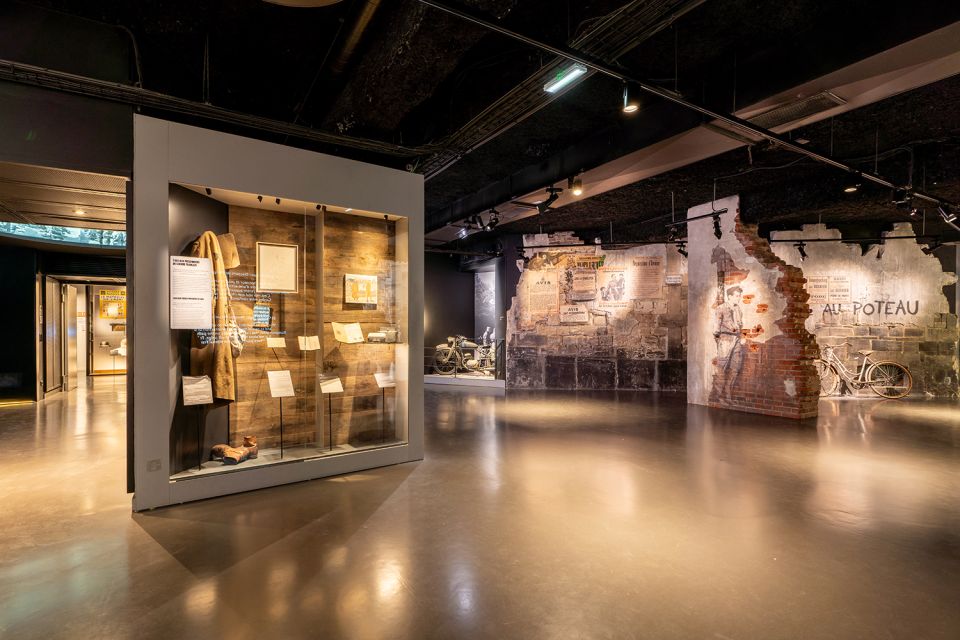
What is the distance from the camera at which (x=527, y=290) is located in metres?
10.5

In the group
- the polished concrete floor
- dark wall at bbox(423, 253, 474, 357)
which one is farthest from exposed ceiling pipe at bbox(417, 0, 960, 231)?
dark wall at bbox(423, 253, 474, 357)

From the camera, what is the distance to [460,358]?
12.0 metres

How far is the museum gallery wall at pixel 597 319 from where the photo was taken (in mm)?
10070

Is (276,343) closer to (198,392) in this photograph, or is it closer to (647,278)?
(198,392)

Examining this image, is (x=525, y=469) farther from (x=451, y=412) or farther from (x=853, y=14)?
(x=853, y=14)

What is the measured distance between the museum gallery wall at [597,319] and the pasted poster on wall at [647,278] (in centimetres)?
2

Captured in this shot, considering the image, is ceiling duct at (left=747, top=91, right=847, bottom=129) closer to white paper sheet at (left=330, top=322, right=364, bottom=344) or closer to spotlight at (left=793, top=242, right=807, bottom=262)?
white paper sheet at (left=330, top=322, right=364, bottom=344)

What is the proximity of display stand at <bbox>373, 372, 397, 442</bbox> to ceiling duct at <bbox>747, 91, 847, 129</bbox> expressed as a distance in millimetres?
4319

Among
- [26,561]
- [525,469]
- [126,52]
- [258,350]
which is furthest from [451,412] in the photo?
[126,52]

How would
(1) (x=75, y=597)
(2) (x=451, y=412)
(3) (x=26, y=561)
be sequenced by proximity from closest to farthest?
(1) (x=75, y=597)
(3) (x=26, y=561)
(2) (x=451, y=412)

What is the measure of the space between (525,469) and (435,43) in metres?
3.69

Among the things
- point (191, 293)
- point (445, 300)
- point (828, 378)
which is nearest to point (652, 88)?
point (191, 293)

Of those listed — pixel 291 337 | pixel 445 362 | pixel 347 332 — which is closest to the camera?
pixel 291 337

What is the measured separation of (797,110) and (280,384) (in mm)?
5259
